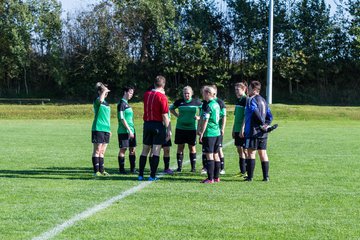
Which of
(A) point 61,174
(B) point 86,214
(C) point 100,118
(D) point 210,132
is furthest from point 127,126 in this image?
(B) point 86,214

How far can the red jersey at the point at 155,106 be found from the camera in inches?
437

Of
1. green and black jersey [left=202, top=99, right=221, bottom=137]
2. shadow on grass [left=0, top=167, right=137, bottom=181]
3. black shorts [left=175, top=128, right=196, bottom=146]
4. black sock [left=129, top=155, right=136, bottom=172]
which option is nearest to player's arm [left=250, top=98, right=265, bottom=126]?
green and black jersey [left=202, top=99, right=221, bottom=137]

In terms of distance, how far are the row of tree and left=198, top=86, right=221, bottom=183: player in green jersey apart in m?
41.8

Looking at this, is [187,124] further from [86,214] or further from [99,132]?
[86,214]

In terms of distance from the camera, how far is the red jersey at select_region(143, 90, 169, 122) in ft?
36.4

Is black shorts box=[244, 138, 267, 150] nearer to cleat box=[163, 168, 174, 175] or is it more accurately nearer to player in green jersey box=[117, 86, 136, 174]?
cleat box=[163, 168, 174, 175]

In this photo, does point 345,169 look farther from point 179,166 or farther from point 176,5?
point 176,5

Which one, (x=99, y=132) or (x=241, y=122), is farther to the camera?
(x=241, y=122)

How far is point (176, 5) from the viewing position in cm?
5756

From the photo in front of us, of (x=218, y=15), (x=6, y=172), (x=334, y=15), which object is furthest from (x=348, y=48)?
(x=6, y=172)

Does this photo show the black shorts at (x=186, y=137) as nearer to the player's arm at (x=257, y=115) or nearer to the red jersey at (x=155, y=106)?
the red jersey at (x=155, y=106)

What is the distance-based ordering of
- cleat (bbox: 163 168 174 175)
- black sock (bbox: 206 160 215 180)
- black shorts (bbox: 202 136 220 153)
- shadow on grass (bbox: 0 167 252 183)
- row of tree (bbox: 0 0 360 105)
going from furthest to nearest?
1. row of tree (bbox: 0 0 360 105)
2. cleat (bbox: 163 168 174 175)
3. shadow on grass (bbox: 0 167 252 183)
4. black shorts (bbox: 202 136 220 153)
5. black sock (bbox: 206 160 215 180)

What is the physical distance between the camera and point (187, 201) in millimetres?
8836

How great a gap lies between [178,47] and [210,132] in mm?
42810
